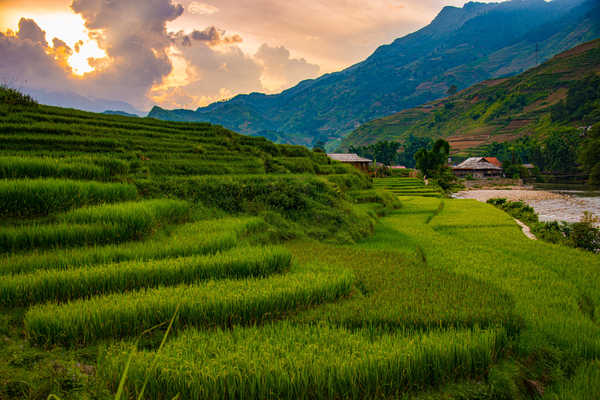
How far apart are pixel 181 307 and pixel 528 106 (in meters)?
122

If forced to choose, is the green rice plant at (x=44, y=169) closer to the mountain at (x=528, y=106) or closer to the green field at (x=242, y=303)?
the green field at (x=242, y=303)

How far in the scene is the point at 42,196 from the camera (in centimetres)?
551

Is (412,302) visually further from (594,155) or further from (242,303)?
(594,155)

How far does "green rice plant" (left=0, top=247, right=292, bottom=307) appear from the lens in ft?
11.9

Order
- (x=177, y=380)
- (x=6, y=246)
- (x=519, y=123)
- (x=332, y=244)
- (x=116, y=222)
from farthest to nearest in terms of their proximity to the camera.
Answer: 1. (x=519, y=123)
2. (x=332, y=244)
3. (x=116, y=222)
4. (x=6, y=246)
5. (x=177, y=380)

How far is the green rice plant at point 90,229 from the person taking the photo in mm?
4855

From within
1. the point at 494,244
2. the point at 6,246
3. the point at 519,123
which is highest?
the point at 519,123

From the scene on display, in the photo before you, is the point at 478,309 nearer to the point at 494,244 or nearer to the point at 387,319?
the point at 387,319

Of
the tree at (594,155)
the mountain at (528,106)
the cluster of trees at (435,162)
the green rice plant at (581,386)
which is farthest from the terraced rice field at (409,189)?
the mountain at (528,106)

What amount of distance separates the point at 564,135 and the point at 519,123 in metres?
33.6

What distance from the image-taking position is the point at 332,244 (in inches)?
328

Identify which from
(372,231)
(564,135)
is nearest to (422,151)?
(564,135)

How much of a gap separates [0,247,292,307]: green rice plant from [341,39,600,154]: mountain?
8993 cm

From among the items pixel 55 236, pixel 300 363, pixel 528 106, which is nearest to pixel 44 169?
pixel 55 236
